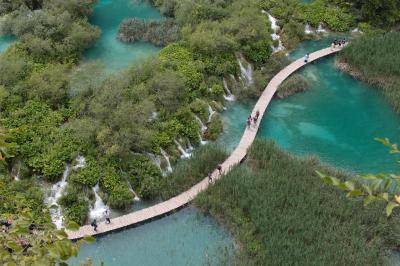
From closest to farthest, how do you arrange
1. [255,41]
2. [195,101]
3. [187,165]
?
[187,165], [195,101], [255,41]

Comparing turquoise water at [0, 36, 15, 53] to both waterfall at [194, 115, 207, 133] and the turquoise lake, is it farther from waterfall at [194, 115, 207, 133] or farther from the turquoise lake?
waterfall at [194, 115, 207, 133]

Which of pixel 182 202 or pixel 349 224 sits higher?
pixel 349 224

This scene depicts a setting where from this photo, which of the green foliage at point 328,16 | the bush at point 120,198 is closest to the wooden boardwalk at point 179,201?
the bush at point 120,198

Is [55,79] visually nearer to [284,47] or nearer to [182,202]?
[182,202]

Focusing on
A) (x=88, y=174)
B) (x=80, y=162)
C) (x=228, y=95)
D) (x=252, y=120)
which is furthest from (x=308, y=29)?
(x=88, y=174)

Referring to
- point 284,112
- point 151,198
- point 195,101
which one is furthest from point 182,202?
point 284,112

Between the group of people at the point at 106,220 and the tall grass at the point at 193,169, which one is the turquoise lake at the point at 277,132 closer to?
the group of people at the point at 106,220
